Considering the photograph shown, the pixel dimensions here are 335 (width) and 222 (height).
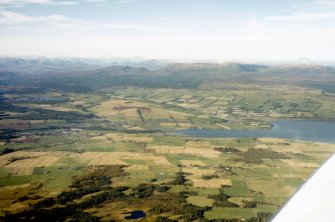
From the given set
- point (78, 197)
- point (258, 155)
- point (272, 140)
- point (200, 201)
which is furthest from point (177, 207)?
point (272, 140)

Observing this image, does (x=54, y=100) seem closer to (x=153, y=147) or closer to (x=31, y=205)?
(x=153, y=147)

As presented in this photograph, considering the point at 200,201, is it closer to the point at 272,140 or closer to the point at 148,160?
the point at 148,160

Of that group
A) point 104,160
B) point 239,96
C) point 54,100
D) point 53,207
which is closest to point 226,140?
point 104,160

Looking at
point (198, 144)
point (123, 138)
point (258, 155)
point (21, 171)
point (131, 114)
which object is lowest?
point (21, 171)

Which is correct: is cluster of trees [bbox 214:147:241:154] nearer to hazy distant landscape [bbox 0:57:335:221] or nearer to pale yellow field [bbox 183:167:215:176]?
hazy distant landscape [bbox 0:57:335:221]

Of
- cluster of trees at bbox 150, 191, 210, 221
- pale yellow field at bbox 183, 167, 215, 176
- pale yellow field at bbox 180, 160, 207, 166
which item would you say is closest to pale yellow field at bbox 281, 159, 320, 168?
pale yellow field at bbox 183, 167, 215, 176

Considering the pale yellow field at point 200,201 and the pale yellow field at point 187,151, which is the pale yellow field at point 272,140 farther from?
the pale yellow field at point 200,201
